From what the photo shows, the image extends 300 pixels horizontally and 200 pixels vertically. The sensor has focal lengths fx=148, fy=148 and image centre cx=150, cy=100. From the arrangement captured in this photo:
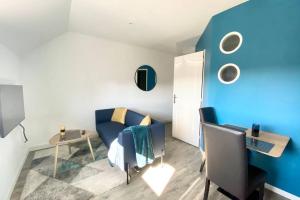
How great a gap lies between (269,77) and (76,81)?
3.50 m

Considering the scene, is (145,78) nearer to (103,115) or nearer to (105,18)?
(103,115)

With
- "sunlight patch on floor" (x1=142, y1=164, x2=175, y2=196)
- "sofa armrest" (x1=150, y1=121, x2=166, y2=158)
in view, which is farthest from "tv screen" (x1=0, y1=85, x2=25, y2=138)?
"sunlight patch on floor" (x1=142, y1=164, x2=175, y2=196)

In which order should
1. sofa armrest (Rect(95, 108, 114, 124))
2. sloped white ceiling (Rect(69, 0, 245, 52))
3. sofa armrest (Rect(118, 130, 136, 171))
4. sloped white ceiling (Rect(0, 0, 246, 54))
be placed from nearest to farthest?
sloped white ceiling (Rect(0, 0, 246, 54)) → sofa armrest (Rect(118, 130, 136, 171)) → sloped white ceiling (Rect(69, 0, 245, 52)) → sofa armrest (Rect(95, 108, 114, 124))

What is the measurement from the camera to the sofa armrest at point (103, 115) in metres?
3.49

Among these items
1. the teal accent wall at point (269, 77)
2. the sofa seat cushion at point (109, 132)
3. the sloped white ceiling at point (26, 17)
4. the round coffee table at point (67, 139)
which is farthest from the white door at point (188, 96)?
the sloped white ceiling at point (26, 17)

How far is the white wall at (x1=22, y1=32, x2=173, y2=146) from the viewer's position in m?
2.93

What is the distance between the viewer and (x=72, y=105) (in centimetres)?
331

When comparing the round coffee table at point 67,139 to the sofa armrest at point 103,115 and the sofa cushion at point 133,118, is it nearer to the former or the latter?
the sofa armrest at point 103,115

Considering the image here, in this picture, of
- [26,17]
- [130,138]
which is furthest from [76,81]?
[130,138]

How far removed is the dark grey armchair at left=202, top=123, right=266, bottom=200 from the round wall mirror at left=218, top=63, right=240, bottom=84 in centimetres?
127

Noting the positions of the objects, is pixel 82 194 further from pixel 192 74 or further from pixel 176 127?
pixel 192 74

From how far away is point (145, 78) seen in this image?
14.8 feet

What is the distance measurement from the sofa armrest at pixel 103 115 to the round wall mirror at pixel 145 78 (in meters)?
1.20

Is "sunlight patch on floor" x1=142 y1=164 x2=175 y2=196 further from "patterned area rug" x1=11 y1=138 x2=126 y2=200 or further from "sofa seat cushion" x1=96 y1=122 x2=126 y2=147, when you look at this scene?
"sofa seat cushion" x1=96 y1=122 x2=126 y2=147
